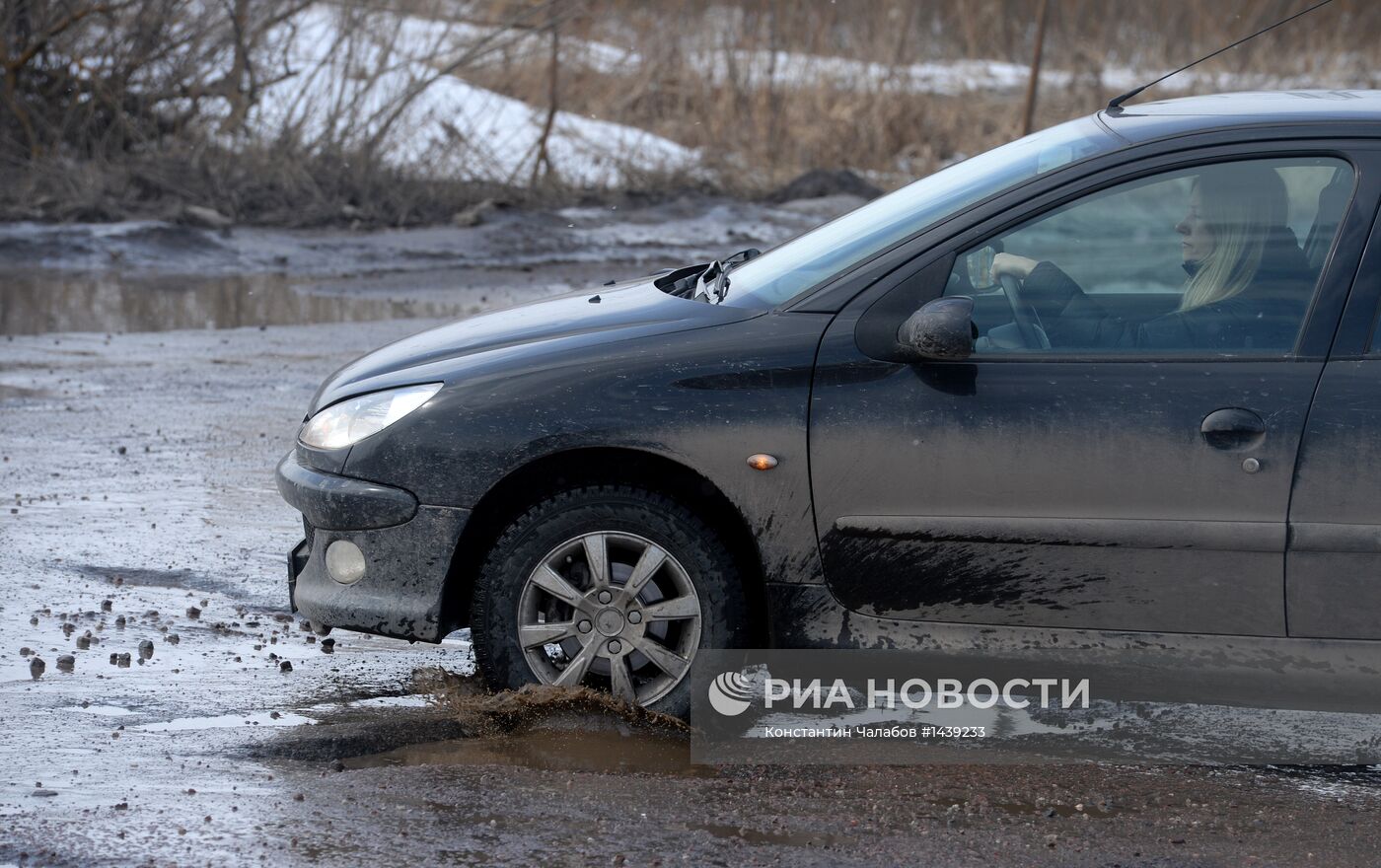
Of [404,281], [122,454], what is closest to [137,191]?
[404,281]

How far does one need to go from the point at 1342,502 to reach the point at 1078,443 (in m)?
0.63

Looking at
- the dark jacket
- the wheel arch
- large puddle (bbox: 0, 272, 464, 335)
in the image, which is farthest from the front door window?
large puddle (bbox: 0, 272, 464, 335)

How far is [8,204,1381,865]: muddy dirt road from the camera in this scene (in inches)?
139

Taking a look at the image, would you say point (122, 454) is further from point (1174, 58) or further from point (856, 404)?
point (1174, 58)

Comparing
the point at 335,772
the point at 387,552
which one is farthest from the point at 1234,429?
the point at 335,772

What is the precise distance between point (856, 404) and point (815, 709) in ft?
3.10

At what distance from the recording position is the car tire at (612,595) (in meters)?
4.10

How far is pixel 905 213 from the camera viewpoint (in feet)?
14.5

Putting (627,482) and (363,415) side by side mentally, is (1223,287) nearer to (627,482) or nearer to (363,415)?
(627,482)

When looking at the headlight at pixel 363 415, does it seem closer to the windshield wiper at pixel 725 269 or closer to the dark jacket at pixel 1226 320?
the windshield wiper at pixel 725 269

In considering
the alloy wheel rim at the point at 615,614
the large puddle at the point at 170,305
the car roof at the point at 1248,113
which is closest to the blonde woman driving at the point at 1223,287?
the car roof at the point at 1248,113

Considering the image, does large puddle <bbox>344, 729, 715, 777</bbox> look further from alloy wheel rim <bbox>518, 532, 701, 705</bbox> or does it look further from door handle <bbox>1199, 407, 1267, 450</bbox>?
door handle <bbox>1199, 407, 1267, 450</bbox>

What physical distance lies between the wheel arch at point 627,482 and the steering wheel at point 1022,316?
2.86ft

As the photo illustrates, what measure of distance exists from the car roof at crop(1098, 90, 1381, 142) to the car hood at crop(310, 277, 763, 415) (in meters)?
1.16
